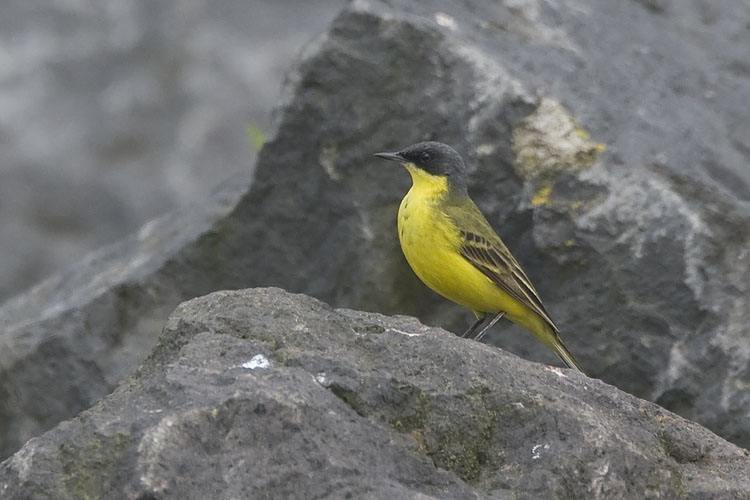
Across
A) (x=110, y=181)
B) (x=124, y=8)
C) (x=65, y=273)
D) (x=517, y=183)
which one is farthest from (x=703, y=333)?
(x=124, y=8)

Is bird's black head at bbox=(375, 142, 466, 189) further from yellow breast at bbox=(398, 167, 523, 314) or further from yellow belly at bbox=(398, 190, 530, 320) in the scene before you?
yellow belly at bbox=(398, 190, 530, 320)

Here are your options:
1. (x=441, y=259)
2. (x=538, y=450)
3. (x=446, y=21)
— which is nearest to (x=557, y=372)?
(x=538, y=450)

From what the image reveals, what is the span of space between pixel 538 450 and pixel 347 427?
68 cm

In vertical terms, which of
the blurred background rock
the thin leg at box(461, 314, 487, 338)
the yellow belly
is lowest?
the blurred background rock

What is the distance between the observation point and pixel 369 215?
8391mm

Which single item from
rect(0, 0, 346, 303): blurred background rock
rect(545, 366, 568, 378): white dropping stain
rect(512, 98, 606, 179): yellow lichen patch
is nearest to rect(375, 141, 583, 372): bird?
rect(512, 98, 606, 179): yellow lichen patch

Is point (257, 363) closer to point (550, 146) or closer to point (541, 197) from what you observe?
point (541, 197)

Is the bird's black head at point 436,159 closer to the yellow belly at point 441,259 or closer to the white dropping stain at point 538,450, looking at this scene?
the yellow belly at point 441,259

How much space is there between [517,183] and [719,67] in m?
2.03

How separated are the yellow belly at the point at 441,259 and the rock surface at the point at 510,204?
1.66 feet

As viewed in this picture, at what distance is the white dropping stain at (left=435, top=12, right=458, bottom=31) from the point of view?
8711mm

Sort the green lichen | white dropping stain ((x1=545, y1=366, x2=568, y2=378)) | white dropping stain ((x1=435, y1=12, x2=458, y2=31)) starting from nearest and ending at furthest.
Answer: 1. the green lichen
2. white dropping stain ((x1=545, y1=366, x2=568, y2=378))
3. white dropping stain ((x1=435, y1=12, x2=458, y2=31))

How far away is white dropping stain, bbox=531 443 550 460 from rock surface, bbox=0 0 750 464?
3.12 m

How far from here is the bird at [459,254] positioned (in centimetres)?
760
